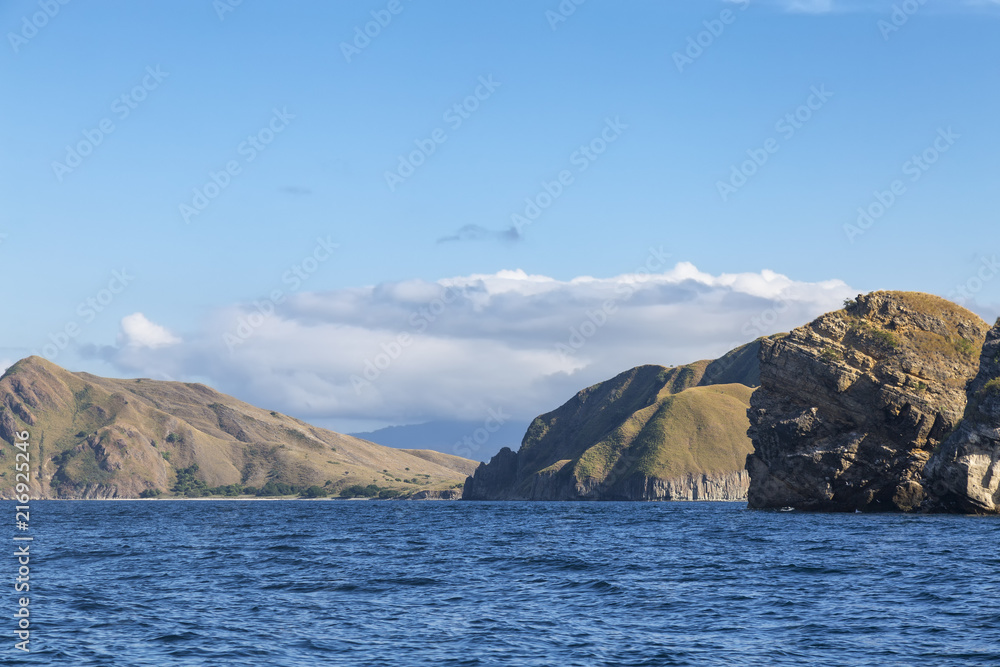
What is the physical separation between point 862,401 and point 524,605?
106896mm

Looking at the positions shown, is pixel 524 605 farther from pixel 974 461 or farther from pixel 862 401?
pixel 862 401

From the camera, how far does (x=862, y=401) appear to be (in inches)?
5123

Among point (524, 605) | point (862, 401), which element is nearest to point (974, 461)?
point (862, 401)

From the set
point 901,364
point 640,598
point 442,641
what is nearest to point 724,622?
point 640,598

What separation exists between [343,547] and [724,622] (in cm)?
4220

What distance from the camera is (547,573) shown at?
48.2 metres

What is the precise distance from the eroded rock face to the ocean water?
62595 mm

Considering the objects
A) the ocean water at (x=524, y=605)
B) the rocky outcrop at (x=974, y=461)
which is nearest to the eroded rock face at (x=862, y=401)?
the rocky outcrop at (x=974, y=461)

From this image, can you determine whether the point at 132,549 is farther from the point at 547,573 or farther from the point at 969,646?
the point at 969,646

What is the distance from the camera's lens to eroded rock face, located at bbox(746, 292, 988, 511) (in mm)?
124750

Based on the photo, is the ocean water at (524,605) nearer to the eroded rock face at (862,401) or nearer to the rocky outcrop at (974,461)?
the rocky outcrop at (974,461)

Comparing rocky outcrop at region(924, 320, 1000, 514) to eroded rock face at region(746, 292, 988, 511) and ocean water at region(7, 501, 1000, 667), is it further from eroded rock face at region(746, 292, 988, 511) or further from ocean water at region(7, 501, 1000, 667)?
ocean water at region(7, 501, 1000, 667)

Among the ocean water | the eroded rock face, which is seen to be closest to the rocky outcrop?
the eroded rock face

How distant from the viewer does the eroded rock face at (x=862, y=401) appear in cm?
12475
